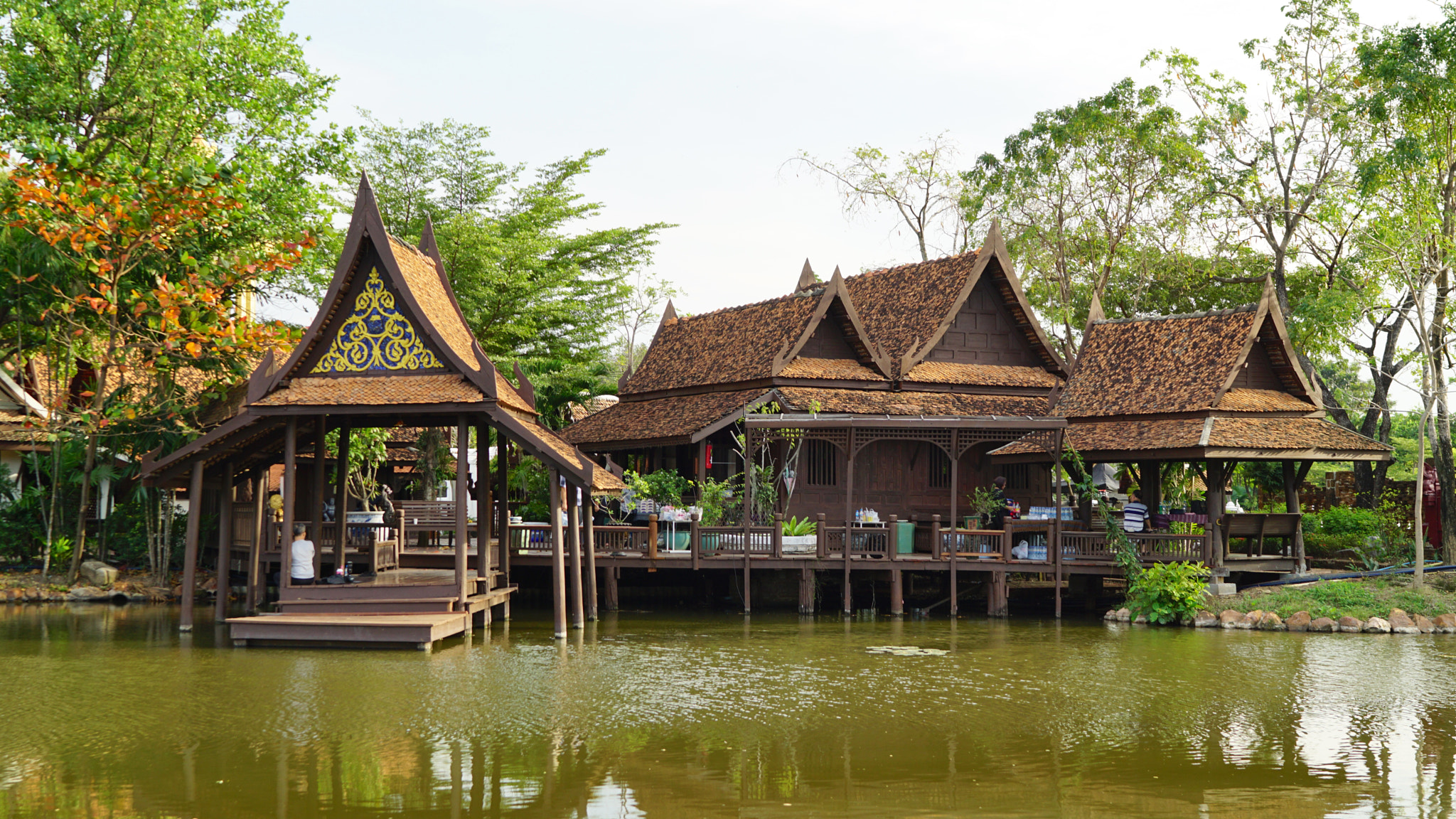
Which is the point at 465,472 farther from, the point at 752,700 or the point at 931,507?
the point at 931,507

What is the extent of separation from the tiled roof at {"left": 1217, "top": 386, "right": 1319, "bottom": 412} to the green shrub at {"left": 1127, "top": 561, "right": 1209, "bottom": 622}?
3.32 meters

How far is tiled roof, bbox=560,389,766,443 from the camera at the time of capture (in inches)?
930

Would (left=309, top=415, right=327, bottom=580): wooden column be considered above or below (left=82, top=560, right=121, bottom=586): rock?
above

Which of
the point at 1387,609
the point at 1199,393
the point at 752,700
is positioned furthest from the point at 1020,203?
the point at 752,700

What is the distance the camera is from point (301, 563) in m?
16.2

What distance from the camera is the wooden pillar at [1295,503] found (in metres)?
20.7

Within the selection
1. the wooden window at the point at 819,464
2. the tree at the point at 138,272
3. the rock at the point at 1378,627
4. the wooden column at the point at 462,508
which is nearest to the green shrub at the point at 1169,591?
the rock at the point at 1378,627

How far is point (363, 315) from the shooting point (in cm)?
1622

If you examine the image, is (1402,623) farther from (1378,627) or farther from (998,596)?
(998,596)

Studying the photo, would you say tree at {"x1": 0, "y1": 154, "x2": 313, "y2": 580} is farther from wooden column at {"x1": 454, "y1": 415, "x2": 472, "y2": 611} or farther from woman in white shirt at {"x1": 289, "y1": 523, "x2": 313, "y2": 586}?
wooden column at {"x1": 454, "y1": 415, "x2": 472, "y2": 611}

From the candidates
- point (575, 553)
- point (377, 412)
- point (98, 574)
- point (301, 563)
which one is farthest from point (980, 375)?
point (98, 574)

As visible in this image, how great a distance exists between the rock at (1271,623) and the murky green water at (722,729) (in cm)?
177

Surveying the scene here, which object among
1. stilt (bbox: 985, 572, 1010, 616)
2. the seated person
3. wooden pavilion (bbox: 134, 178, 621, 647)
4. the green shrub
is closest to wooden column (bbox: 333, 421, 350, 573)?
wooden pavilion (bbox: 134, 178, 621, 647)

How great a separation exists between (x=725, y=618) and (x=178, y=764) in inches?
454
